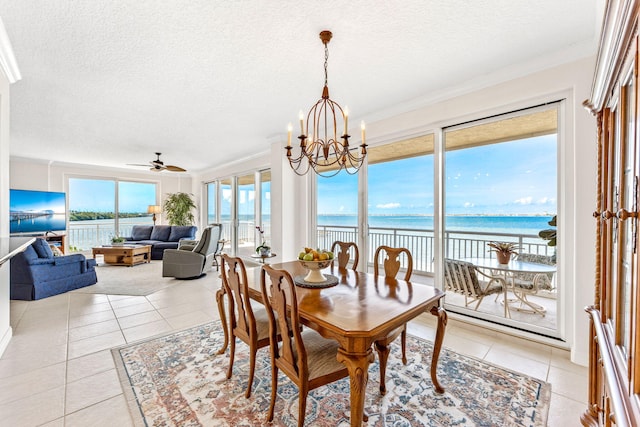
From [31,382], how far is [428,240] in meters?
5.30

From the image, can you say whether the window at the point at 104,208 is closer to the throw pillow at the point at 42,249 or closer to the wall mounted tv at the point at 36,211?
the wall mounted tv at the point at 36,211

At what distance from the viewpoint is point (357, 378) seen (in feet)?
4.48

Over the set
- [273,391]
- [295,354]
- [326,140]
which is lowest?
[273,391]

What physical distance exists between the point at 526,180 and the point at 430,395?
3069 millimetres

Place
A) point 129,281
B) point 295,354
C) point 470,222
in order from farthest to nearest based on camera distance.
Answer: point 129,281
point 470,222
point 295,354

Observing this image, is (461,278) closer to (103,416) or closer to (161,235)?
(103,416)

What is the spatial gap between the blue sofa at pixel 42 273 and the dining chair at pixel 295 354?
434cm

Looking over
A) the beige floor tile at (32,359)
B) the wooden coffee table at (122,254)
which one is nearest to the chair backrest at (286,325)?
the beige floor tile at (32,359)

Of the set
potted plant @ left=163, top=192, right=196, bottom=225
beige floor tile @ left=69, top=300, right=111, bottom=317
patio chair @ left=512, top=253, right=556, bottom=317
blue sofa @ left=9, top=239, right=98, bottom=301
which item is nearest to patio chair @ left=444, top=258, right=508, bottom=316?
patio chair @ left=512, top=253, right=556, bottom=317

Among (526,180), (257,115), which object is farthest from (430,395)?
(257,115)

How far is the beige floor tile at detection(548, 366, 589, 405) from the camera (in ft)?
6.27

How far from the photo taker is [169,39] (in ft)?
6.91

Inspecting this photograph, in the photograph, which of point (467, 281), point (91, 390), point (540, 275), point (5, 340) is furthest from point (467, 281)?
point (5, 340)

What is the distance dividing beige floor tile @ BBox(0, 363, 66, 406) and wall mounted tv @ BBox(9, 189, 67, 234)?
5.49 m
